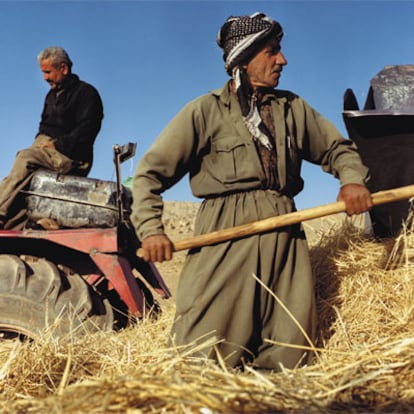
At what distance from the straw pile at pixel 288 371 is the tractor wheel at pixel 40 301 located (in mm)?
326

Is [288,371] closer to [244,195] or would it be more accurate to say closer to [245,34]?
[244,195]

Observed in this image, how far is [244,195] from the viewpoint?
121 inches

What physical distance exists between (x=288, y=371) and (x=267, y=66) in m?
1.75

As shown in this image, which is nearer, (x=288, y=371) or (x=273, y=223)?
(x=288, y=371)

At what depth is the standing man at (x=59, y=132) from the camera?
13.4ft

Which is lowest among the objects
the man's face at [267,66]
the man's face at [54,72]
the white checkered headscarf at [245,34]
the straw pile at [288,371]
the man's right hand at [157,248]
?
the straw pile at [288,371]

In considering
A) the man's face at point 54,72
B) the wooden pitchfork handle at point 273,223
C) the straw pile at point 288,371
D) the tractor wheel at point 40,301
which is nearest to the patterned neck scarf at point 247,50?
the wooden pitchfork handle at point 273,223

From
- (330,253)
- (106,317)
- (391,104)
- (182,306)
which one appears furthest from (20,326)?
(391,104)

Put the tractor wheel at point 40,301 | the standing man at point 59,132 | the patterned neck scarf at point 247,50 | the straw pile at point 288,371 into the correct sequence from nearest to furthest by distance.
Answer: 1. the straw pile at point 288,371
2. the patterned neck scarf at point 247,50
3. the tractor wheel at point 40,301
4. the standing man at point 59,132

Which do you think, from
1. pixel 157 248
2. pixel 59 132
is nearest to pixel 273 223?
pixel 157 248

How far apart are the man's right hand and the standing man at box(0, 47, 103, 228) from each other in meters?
1.56

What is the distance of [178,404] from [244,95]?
1.93 metres

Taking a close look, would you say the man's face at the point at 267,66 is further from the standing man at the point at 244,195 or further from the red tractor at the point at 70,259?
→ the red tractor at the point at 70,259

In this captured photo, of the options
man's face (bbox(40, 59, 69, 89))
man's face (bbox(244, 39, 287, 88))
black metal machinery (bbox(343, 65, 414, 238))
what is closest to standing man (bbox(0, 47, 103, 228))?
man's face (bbox(40, 59, 69, 89))
